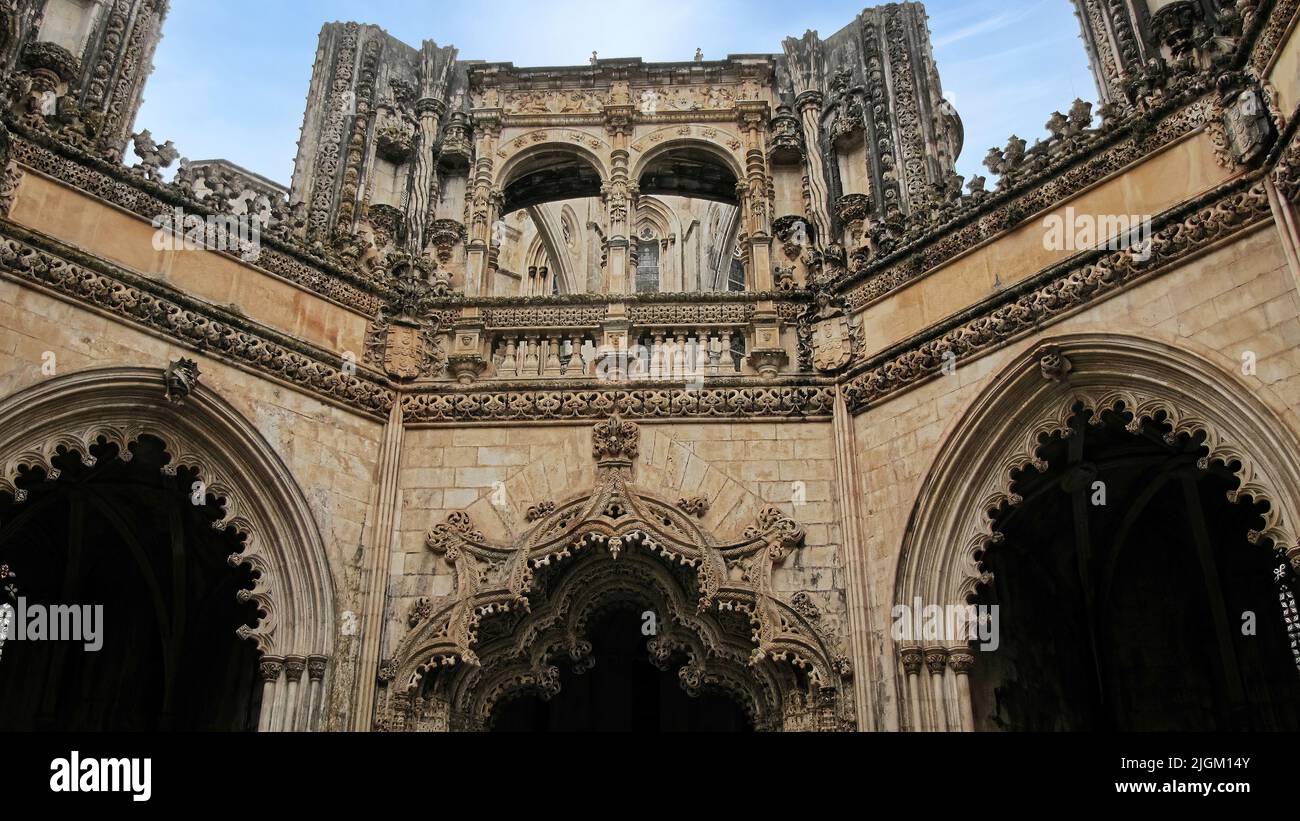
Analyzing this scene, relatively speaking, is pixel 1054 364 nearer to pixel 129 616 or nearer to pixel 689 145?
pixel 689 145

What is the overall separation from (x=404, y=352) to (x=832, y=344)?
13.9ft

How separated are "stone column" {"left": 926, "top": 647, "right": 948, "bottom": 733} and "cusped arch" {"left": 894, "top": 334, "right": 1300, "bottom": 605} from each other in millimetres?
464

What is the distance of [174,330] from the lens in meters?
9.64

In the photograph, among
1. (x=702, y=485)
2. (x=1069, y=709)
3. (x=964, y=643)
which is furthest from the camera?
(x=1069, y=709)

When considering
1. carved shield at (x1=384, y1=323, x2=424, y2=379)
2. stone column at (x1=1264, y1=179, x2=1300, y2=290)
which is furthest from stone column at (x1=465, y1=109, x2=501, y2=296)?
stone column at (x1=1264, y1=179, x2=1300, y2=290)

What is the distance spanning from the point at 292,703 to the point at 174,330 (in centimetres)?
335

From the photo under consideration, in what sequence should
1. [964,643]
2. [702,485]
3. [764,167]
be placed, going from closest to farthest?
[964,643], [702,485], [764,167]

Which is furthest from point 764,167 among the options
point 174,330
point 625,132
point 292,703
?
point 292,703

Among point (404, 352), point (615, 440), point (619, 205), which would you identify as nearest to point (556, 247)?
point (619, 205)

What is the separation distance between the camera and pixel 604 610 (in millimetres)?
10422

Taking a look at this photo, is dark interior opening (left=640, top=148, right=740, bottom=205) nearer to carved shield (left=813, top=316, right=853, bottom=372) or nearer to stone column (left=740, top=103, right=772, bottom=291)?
stone column (left=740, top=103, right=772, bottom=291)
